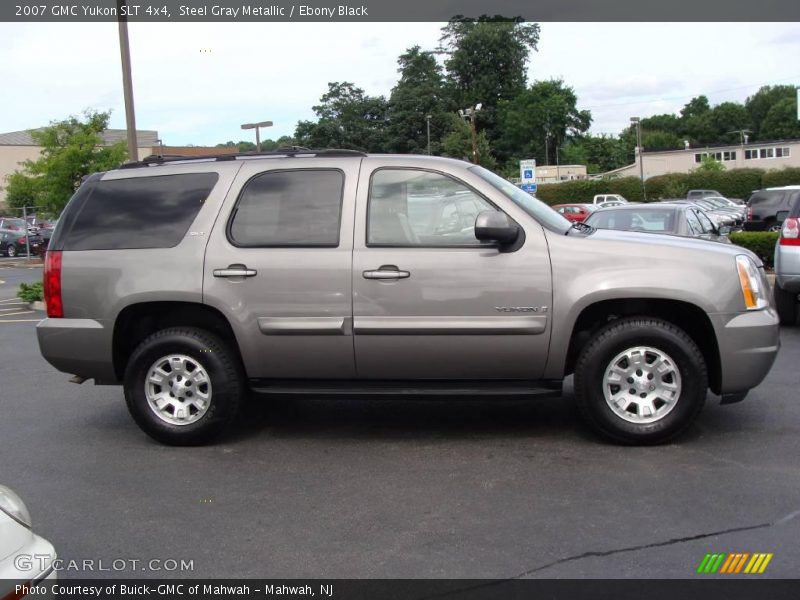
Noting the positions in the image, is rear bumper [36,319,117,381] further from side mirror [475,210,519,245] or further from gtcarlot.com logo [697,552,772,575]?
gtcarlot.com logo [697,552,772,575]

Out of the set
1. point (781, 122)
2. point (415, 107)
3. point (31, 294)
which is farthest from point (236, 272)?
point (781, 122)

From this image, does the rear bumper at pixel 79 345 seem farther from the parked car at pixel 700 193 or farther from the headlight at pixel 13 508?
the parked car at pixel 700 193

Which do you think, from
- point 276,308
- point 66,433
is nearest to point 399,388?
point 276,308

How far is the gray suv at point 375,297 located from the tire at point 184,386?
0.04 ft

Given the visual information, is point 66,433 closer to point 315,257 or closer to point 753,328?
point 315,257

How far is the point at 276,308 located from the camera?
221 inches

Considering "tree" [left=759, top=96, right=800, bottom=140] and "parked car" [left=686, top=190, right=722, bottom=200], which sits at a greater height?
"tree" [left=759, top=96, right=800, bottom=140]

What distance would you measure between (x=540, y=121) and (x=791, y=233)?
8887 cm

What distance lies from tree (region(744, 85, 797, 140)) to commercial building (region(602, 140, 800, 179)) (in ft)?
138

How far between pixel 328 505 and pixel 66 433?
2738 millimetres

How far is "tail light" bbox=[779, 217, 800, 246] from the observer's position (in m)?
9.30

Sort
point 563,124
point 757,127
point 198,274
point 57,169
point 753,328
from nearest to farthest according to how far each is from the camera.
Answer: point 753,328, point 198,274, point 57,169, point 563,124, point 757,127

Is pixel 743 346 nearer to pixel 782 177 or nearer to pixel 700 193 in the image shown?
pixel 700 193

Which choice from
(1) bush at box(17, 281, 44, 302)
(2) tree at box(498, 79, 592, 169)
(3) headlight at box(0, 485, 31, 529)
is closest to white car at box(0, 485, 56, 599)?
(3) headlight at box(0, 485, 31, 529)
